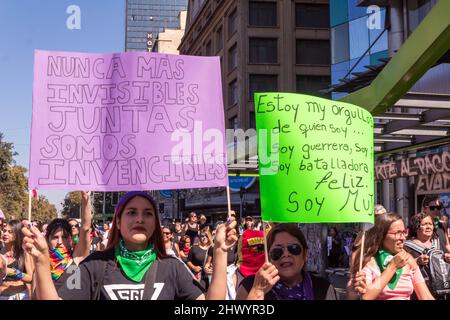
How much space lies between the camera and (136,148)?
345cm

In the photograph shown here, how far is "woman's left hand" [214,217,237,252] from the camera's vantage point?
3.14 meters

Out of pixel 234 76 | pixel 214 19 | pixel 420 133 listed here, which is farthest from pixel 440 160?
pixel 214 19

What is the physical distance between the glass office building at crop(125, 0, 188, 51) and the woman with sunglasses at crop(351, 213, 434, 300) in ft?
605

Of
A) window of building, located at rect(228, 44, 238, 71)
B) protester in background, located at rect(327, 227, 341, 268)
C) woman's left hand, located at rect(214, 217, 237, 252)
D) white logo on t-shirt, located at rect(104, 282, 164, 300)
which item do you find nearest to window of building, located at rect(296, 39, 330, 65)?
window of building, located at rect(228, 44, 238, 71)

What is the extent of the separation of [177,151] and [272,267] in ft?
3.17

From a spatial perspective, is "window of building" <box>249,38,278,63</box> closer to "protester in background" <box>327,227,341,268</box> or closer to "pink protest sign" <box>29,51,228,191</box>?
"protester in background" <box>327,227,341,268</box>

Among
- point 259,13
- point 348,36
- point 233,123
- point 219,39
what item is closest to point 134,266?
point 348,36

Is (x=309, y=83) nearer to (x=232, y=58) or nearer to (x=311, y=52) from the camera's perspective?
(x=311, y=52)

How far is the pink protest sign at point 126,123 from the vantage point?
11.2 ft

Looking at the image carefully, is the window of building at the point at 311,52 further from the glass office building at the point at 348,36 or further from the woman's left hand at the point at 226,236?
the woman's left hand at the point at 226,236

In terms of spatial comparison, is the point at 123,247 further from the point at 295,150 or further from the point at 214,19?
the point at 214,19

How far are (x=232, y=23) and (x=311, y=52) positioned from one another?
Answer: 6.61 m

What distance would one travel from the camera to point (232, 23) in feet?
142

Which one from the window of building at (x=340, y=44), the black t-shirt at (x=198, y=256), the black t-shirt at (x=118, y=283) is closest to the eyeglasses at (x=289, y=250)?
the black t-shirt at (x=118, y=283)
